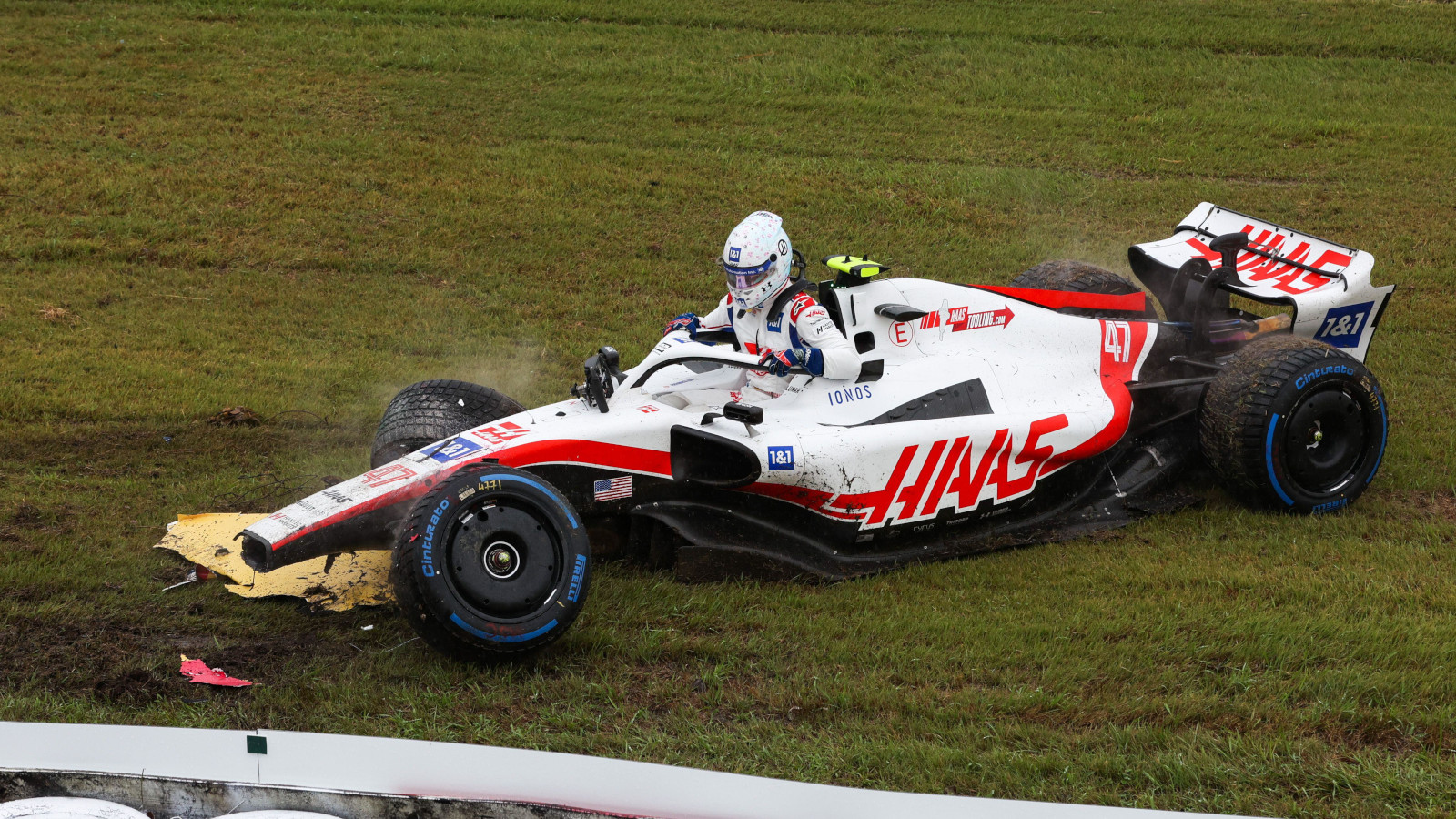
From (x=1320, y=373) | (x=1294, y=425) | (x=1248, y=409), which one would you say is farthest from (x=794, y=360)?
(x=1320, y=373)

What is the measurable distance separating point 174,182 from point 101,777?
1111 cm

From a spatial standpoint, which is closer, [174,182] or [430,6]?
[174,182]

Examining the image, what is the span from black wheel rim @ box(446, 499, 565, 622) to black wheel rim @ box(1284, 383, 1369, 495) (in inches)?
183

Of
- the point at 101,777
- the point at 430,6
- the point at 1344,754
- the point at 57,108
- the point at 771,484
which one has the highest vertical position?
the point at 430,6

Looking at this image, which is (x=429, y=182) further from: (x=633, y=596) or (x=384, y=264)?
(x=633, y=596)

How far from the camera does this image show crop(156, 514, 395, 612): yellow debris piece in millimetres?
6703

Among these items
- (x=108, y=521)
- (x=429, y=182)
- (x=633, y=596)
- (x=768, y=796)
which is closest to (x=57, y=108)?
(x=429, y=182)

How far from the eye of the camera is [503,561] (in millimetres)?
5922

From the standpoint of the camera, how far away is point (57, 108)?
16.0 meters

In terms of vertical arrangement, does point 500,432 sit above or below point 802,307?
below

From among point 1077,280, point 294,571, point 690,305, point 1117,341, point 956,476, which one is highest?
point 1077,280

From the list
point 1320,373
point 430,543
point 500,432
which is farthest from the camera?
point 1320,373

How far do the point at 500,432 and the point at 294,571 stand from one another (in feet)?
4.44

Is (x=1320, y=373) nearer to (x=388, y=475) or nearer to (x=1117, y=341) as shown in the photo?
(x=1117, y=341)
